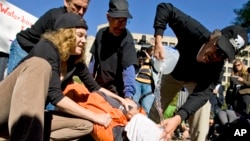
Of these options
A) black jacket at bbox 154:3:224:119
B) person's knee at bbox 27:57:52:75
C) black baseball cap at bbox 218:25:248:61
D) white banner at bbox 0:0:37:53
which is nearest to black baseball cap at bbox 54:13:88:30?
person's knee at bbox 27:57:52:75

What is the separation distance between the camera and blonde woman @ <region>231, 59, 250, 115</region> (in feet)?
21.9

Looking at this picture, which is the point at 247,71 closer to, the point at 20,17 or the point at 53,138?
the point at 20,17

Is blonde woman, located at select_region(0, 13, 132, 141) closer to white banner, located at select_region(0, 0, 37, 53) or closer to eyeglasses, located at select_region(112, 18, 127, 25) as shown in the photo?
eyeglasses, located at select_region(112, 18, 127, 25)

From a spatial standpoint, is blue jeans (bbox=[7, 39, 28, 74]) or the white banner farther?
the white banner

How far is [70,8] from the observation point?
10.8ft

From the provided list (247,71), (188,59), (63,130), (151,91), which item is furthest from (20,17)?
(247,71)

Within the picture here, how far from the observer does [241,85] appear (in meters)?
6.84

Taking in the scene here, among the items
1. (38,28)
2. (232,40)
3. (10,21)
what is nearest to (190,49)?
(232,40)

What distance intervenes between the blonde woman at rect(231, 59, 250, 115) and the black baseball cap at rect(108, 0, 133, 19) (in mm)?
3766

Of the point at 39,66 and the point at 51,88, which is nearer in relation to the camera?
the point at 39,66

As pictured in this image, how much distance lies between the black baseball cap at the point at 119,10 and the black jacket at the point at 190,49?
27cm

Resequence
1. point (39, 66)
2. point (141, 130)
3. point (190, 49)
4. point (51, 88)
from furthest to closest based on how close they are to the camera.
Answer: point (190, 49) < point (141, 130) < point (51, 88) < point (39, 66)

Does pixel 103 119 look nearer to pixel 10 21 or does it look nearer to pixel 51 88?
pixel 51 88

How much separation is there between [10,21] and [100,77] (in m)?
2.47
